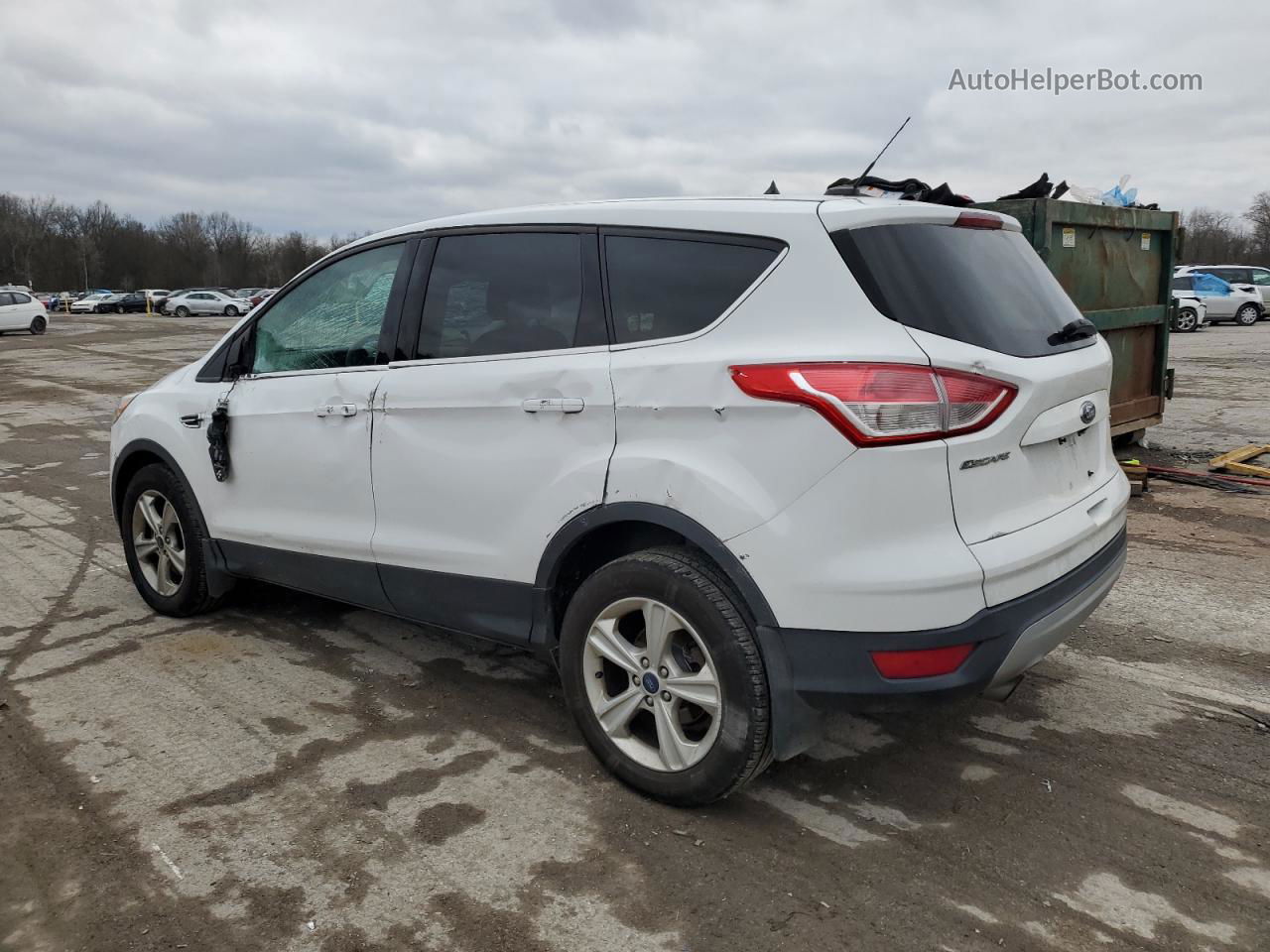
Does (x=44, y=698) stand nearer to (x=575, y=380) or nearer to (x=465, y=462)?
(x=465, y=462)

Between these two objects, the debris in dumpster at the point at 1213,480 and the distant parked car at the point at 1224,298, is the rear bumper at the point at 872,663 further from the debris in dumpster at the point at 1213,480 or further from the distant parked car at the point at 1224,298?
the distant parked car at the point at 1224,298

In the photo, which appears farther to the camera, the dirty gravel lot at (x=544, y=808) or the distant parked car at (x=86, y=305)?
the distant parked car at (x=86, y=305)

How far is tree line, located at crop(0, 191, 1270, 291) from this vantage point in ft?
305

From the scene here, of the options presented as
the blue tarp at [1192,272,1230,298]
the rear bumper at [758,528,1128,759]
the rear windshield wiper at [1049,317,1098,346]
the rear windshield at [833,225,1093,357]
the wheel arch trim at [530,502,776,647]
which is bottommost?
the rear bumper at [758,528,1128,759]

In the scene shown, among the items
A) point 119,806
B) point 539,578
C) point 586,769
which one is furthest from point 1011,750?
point 119,806

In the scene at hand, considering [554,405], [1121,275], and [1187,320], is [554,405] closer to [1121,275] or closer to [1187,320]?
[1121,275]

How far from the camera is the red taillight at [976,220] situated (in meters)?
3.06

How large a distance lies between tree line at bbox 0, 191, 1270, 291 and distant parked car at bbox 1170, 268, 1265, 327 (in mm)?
65740

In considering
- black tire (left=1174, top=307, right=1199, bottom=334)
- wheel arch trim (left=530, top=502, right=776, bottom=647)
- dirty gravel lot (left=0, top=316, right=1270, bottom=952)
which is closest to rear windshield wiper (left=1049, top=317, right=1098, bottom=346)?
wheel arch trim (left=530, top=502, right=776, bottom=647)

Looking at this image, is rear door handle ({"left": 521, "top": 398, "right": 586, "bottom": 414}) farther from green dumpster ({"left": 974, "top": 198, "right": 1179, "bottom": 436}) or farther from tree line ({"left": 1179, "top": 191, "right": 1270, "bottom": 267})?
tree line ({"left": 1179, "top": 191, "right": 1270, "bottom": 267})

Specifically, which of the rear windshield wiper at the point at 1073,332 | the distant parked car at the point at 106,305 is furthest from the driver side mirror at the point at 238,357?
the distant parked car at the point at 106,305

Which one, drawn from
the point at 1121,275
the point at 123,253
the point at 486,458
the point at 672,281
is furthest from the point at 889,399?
the point at 123,253

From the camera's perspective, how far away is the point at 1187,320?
26.5 metres

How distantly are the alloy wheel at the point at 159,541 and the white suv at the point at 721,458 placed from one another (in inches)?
50.2
